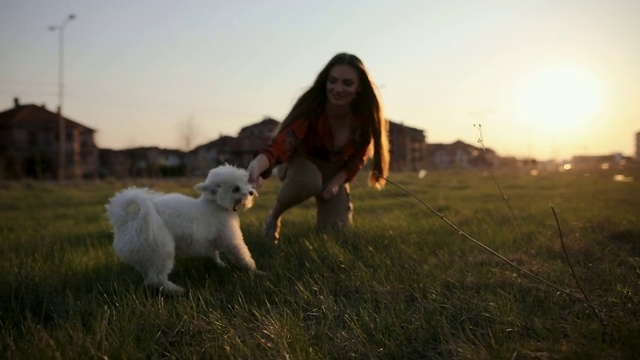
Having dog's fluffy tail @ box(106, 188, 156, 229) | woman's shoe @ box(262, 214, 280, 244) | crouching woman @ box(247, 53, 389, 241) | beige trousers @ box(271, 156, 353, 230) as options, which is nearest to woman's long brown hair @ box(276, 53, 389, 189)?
crouching woman @ box(247, 53, 389, 241)

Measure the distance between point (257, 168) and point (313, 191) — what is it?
1.23 meters

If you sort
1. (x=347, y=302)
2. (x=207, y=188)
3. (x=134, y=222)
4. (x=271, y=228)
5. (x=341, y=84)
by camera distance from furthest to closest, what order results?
(x=271, y=228) < (x=341, y=84) < (x=207, y=188) < (x=134, y=222) < (x=347, y=302)

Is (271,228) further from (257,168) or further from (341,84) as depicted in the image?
(341,84)

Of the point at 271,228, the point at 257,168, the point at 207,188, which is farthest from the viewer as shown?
the point at 271,228

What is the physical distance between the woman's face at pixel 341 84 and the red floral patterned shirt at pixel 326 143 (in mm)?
301

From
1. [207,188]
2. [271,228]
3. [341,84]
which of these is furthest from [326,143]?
[207,188]

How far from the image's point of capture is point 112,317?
2400mm

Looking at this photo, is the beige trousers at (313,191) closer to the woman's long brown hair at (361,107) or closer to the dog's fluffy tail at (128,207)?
the woman's long brown hair at (361,107)

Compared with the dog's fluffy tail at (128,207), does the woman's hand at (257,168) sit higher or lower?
higher

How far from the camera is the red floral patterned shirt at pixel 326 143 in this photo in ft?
15.6

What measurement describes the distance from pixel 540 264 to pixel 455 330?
1.45 meters

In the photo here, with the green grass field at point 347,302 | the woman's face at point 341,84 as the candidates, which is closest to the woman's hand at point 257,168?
the green grass field at point 347,302

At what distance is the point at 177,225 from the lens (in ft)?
11.1

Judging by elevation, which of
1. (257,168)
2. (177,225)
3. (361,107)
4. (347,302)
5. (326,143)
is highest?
(361,107)
